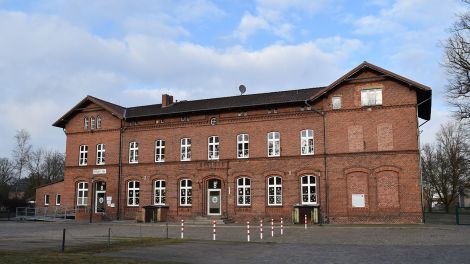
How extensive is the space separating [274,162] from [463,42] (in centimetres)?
1395

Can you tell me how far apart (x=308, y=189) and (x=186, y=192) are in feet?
29.8

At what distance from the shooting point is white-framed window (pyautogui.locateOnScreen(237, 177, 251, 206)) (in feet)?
105

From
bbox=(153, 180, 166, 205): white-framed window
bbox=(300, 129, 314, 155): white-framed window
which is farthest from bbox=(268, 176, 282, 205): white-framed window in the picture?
bbox=(153, 180, 166, 205): white-framed window

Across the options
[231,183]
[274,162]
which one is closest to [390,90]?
[274,162]

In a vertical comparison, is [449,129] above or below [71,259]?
above

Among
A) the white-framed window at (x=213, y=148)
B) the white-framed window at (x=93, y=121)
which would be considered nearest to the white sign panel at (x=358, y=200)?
the white-framed window at (x=213, y=148)

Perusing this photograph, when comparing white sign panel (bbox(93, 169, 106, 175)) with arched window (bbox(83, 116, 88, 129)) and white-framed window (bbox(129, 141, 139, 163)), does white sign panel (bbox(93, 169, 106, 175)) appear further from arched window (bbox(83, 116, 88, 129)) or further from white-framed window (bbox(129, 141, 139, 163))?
arched window (bbox(83, 116, 88, 129))

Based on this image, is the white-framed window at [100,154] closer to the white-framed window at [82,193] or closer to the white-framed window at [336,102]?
the white-framed window at [82,193]

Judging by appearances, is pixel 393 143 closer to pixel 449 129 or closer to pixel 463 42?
pixel 463 42

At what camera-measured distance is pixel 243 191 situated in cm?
3228

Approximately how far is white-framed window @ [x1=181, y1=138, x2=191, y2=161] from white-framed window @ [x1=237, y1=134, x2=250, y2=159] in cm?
399

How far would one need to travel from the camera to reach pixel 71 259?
1248 centimetres

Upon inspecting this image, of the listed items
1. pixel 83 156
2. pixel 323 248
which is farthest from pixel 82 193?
pixel 323 248

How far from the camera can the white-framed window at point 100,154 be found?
3773 centimetres
